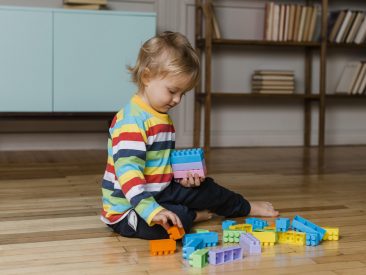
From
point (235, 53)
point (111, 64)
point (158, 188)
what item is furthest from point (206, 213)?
point (235, 53)

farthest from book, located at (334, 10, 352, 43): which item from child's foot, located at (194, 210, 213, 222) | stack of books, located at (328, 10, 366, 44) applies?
child's foot, located at (194, 210, 213, 222)

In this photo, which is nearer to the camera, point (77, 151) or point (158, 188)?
point (158, 188)

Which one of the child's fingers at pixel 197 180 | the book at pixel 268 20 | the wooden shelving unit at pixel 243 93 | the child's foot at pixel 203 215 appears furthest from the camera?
the book at pixel 268 20

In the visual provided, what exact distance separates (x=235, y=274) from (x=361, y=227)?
590mm

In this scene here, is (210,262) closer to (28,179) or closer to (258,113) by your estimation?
(28,179)

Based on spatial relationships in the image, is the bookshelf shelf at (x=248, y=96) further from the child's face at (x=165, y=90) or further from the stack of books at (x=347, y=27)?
the child's face at (x=165, y=90)

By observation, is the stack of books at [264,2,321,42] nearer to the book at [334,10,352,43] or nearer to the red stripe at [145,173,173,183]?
the book at [334,10,352,43]

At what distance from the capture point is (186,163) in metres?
1.58

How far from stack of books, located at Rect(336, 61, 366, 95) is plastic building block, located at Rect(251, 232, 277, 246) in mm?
2853

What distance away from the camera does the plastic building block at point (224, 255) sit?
1.30 meters

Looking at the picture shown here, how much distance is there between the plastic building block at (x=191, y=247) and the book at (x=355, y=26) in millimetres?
2995

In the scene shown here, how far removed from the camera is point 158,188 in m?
1.58

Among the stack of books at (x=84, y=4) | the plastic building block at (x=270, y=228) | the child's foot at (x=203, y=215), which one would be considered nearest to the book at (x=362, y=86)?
the stack of books at (x=84, y=4)

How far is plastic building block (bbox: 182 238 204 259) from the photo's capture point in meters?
1.33
